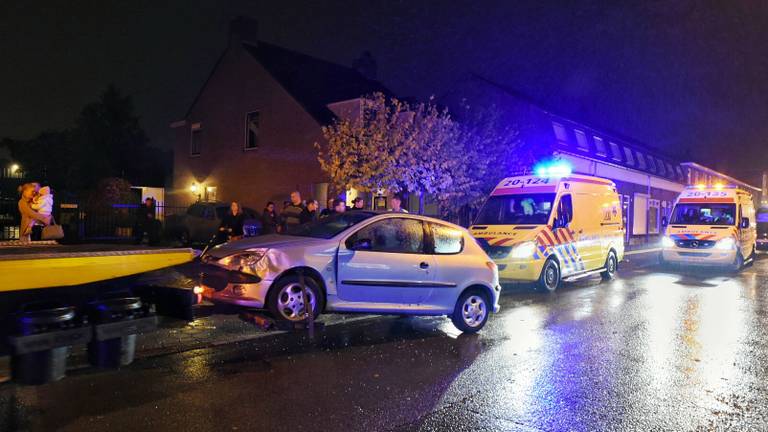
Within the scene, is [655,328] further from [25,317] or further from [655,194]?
[655,194]

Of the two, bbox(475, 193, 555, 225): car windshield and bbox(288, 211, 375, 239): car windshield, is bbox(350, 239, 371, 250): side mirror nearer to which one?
bbox(288, 211, 375, 239): car windshield

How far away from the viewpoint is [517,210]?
1198 cm

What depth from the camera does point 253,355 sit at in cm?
602

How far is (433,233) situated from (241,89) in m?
19.6

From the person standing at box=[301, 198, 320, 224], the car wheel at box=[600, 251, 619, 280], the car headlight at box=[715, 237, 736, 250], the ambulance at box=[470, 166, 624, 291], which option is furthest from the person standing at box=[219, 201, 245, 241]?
the car headlight at box=[715, 237, 736, 250]

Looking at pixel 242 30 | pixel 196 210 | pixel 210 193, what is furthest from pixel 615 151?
pixel 196 210

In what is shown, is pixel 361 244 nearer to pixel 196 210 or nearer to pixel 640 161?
pixel 196 210

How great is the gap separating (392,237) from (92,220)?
11470mm

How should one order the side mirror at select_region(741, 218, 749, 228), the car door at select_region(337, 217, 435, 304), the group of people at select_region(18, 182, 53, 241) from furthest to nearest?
the side mirror at select_region(741, 218, 749, 228) → the group of people at select_region(18, 182, 53, 241) → the car door at select_region(337, 217, 435, 304)

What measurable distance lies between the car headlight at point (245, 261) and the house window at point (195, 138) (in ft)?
71.4

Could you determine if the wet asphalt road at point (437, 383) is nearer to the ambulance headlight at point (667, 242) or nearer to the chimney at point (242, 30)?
the ambulance headlight at point (667, 242)

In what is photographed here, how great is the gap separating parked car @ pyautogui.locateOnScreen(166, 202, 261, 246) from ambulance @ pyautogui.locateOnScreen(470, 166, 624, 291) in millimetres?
9216

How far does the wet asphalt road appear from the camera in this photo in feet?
13.9

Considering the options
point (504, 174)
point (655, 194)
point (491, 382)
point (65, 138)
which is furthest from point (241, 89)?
point (655, 194)
